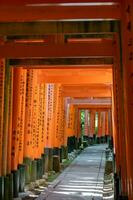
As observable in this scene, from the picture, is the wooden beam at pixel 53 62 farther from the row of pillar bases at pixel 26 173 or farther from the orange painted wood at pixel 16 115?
the row of pillar bases at pixel 26 173

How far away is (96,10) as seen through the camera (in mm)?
6531

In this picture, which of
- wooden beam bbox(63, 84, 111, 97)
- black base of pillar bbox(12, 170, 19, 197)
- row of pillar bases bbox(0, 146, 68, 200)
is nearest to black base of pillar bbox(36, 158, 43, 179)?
row of pillar bases bbox(0, 146, 68, 200)

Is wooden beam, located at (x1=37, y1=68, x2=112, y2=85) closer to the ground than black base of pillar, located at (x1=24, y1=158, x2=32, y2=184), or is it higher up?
higher up

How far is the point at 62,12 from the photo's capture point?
21.6 ft

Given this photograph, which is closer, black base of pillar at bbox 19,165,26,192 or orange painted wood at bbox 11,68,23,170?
orange painted wood at bbox 11,68,23,170

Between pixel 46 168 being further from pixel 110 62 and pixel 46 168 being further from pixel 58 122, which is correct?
pixel 110 62

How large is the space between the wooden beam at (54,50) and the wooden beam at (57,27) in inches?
10.6

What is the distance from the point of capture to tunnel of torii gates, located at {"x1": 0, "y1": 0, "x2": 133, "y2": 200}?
19.9 ft

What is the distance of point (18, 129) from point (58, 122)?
853 centimetres

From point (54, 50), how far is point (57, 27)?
0.42m

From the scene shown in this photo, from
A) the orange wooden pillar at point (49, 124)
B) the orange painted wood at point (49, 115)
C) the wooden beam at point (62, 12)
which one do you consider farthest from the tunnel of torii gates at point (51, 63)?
the orange painted wood at point (49, 115)

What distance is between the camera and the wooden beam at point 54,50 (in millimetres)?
8320

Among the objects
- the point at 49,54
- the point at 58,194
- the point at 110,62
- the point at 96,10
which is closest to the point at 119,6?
the point at 96,10

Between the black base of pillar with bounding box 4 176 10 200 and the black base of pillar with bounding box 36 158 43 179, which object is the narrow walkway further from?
the black base of pillar with bounding box 4 176 10 200
